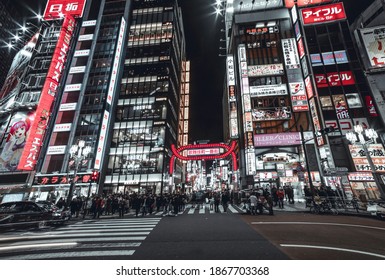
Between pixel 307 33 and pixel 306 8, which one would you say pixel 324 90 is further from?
pixel 306 8

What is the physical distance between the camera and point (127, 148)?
3700 cm

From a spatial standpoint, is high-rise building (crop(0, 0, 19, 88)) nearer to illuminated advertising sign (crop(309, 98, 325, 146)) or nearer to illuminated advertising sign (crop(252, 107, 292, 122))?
illuminated advertising sign (crop(252, 107, 292, 122))

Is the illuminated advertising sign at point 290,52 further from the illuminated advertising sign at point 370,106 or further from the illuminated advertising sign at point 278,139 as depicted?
the illuminated advertising sign at point 278,139


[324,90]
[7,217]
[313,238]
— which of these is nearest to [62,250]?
[7,217]

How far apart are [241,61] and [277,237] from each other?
3125 centimetres

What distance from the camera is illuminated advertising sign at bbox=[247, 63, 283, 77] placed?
104 feet

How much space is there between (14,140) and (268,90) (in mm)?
40717

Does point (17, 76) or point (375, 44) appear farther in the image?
point (17, 76)

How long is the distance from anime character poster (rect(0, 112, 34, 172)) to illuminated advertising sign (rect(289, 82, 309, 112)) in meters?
41.3

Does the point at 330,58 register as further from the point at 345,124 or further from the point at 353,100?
the point at 345,124

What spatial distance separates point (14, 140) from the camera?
1019 inches

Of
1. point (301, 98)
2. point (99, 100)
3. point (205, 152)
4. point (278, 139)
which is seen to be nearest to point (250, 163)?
point (278, 139)

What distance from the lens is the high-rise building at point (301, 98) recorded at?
2484 centimetres

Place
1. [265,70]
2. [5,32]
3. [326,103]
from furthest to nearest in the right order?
[5,32]
[265,70]
[326,103]
